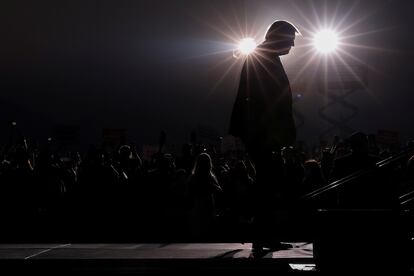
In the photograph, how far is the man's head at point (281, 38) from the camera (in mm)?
5137

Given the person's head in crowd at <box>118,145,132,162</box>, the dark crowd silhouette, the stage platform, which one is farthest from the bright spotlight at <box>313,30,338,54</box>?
the stage platform

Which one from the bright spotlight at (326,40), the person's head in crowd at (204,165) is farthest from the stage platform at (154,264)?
the bright spotlight at (326,40)

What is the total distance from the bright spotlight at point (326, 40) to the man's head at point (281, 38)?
43.4ft

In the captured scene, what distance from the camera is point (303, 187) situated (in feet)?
33.1

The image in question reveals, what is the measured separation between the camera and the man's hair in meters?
5.14

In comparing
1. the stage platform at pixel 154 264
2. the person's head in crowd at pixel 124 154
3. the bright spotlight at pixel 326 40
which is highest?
the bright spotlight at pixel 326 40

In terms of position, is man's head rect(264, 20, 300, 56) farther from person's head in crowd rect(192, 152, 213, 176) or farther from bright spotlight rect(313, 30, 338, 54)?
bright spotlight rect(313, 30, 338, 54)

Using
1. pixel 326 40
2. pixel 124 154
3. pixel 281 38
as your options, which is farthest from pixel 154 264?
pixel 326 40

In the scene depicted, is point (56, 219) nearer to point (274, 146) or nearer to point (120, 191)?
point (120, 191)

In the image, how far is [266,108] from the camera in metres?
5.09

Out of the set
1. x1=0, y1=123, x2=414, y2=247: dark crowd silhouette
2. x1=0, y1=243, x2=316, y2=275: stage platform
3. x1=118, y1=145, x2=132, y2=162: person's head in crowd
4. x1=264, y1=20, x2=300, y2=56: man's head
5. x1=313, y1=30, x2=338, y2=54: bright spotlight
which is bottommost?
x1=0, y1=243, x2=316, y2=275: stage platform

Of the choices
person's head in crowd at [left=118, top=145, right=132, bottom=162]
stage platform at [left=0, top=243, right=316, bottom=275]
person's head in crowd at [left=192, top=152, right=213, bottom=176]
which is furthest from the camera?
person's head in crowd at [left=118, top=145, right=132, bottom=162]

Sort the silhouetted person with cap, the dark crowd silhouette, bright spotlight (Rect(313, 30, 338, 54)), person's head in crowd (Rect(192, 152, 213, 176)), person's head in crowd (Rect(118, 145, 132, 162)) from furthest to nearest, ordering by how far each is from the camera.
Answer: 1. bright spotlight (Rect(313, 30, 338, 54))
2. person's head in crowd (Rect(118, 145, 132, 162))
3. person's head in crowd (Rect(192, 152, 213, 176))
4. the dark crowd silhouette
5. the silhouetted person with cap

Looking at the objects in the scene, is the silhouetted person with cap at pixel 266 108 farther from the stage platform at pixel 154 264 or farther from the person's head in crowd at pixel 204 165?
the person's head in crowd at pixel 204 165
